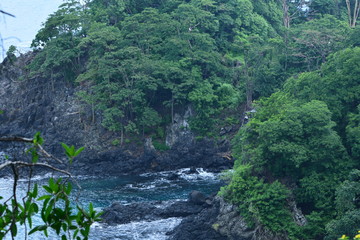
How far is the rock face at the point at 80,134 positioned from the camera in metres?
33.3

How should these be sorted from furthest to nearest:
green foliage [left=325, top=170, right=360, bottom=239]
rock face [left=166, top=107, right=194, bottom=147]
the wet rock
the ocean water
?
rock face [left=166, top=107, right=194, bottom=147] < the wet rock < the ocean water < green foliage [left=325, top=170, right=360, bottom=239]

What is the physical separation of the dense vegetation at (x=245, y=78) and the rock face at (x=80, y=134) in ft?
3.69

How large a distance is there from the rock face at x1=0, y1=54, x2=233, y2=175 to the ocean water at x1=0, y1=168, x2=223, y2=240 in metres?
1.00

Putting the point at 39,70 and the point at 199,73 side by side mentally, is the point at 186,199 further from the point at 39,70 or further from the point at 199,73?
the point at 39,70

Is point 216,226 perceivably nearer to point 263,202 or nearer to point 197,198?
point 263,202

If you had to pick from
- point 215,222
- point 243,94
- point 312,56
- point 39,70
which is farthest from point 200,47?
point 215,222

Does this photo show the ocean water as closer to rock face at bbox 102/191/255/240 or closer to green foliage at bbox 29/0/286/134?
rock face at bbox 102/191/255/240

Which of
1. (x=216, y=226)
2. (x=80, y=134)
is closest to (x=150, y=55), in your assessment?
(x=80, y=134)

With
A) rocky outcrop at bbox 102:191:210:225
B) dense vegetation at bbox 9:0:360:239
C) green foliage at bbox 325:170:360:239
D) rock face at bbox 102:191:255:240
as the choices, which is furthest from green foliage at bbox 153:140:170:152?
green foliage at bbox 325:170:360:239

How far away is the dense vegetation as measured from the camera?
66.1 ft

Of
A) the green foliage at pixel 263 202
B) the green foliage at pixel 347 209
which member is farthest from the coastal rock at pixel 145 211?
the green foliage at pixel 347 209

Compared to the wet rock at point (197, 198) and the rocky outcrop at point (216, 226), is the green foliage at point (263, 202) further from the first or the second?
the wet rock at point (197, 198)

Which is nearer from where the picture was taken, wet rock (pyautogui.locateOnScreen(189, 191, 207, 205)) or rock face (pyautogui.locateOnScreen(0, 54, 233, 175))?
wet rock (pyautogui.locateOnScreen(189, 191, 207, 205))

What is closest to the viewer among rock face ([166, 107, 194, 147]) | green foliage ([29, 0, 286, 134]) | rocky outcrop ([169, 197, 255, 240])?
rocky outcrop ([169, 197, 255, 240])
